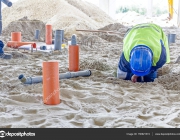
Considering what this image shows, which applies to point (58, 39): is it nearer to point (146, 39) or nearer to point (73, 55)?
point (73, 55)

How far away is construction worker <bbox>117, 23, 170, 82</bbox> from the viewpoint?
2.41m

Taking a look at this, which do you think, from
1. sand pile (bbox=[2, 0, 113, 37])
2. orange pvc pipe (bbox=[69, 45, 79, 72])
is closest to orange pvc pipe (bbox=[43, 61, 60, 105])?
orange pvc pipe (bbox=[69, 45, 79, 72])

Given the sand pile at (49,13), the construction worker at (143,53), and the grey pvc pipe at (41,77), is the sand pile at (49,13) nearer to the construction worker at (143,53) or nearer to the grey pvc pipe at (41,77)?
the grey pvc pipe at (41,77)

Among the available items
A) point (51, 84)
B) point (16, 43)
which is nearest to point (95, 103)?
point (51, 84)

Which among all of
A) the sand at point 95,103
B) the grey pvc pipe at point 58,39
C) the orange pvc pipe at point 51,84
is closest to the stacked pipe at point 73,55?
the sand at point 95,103

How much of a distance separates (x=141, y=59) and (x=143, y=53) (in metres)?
0.05

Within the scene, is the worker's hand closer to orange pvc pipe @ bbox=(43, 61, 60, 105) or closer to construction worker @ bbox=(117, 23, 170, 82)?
construction worker @ bbox=(117, 23, 170, 82)

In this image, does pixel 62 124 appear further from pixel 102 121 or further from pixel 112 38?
pixel 112 38

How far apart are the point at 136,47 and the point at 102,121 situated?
0.87 meters

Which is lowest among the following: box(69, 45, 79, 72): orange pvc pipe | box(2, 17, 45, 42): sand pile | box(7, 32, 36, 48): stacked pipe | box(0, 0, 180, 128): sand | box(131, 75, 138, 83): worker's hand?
box(0, 0, 180, 128): sand

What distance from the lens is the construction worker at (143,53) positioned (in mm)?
2412

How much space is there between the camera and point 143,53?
2.40 m
